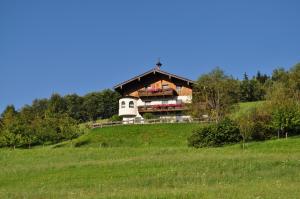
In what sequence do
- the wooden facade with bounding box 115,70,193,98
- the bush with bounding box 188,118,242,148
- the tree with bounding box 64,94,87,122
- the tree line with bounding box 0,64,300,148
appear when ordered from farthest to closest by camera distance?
the tree with bounding box 64,94,87,122
the wooden facade with bounding box 115,70,193,98
the tree line with bounding box 0,64,300,148
the bush with bounding box 188,118,242,148

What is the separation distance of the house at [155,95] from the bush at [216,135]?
26.0 metres

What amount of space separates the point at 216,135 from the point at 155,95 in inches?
1210

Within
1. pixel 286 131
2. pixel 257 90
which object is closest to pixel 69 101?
pixel 257 90

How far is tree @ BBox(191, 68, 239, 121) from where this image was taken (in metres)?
64.2

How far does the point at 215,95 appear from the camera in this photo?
6544 centimetres

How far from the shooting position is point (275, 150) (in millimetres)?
35406

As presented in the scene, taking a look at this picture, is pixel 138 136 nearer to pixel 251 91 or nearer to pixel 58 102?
pixel 251 91

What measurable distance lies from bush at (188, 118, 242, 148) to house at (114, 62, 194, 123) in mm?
26012

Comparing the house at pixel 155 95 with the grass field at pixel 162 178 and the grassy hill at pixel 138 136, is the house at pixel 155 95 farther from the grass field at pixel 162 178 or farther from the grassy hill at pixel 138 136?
the grass field at pixel 162 178

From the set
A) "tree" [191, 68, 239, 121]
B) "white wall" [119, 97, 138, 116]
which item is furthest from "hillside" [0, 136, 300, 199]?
"white wall" [119, 97, 138, 116]

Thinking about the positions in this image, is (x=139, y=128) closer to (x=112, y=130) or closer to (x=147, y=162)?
(x=112, y=130)

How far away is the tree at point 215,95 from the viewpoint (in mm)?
64188

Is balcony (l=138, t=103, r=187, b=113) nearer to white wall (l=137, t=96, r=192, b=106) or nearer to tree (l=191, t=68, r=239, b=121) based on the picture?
white wall (l=137, t=96, r=192, b=106)

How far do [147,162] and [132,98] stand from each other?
45.7 metres
